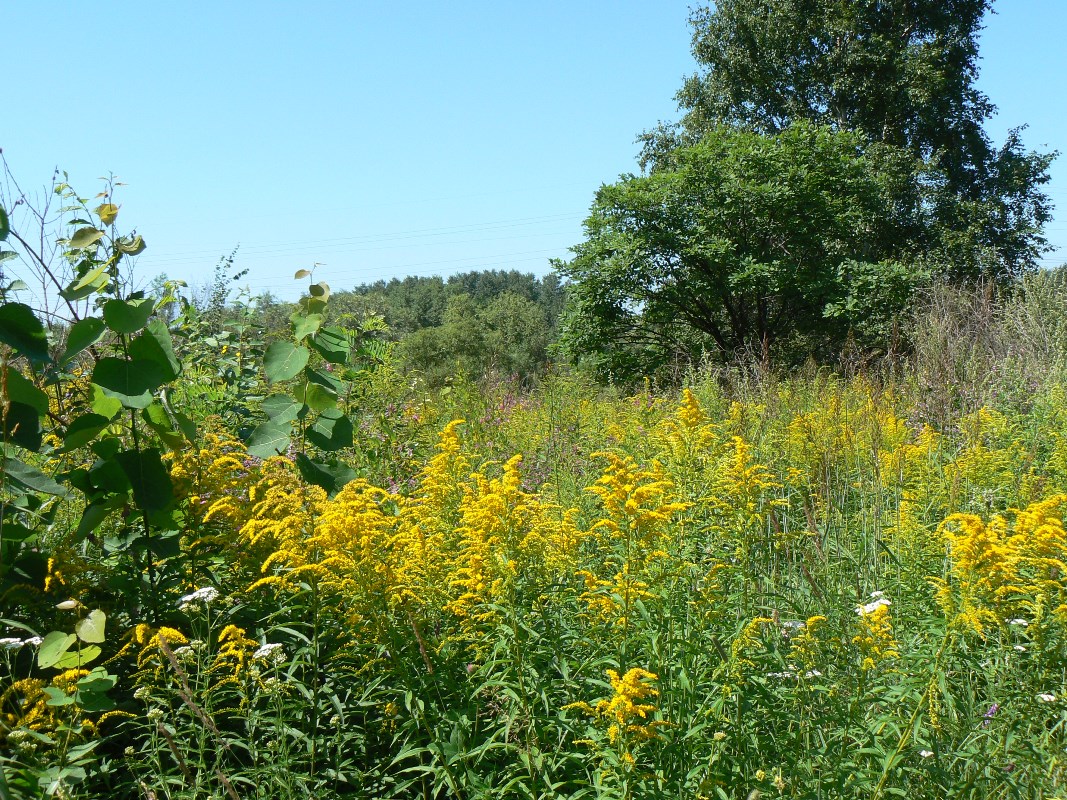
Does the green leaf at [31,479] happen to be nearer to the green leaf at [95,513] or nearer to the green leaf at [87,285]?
the green leaf at [95,513]

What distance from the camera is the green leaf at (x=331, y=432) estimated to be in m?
2.76

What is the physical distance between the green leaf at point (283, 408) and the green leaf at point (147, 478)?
1.36 feet

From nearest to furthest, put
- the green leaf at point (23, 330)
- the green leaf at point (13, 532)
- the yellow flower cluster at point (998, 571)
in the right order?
the yellow flower cluster at point (998, 571) < the green leaf at point (23, 330) < the green leaf at point (13, 532)

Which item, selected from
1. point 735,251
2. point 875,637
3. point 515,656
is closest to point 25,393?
point 515,656

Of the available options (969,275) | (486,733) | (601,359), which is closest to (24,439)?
(486,733)

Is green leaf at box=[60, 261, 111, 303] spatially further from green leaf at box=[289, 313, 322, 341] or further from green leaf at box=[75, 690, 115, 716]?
green leaf at box=[75, 690, 115, 716]

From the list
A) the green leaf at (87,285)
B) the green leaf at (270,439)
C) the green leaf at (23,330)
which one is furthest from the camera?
the green leaf at (270,439)

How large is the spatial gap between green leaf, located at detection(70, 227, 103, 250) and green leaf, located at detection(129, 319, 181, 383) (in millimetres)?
373

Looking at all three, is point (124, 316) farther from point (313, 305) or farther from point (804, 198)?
point (804, 198)

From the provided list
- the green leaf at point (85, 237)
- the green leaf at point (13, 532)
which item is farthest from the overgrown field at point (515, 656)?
the green leaf at point (85, 237)

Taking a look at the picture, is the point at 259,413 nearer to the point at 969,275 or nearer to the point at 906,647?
the point at 906,647

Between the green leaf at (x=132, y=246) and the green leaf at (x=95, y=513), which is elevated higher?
the green leaf at (x=132, y=246)

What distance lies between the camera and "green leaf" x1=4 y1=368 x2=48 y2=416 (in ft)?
6.90

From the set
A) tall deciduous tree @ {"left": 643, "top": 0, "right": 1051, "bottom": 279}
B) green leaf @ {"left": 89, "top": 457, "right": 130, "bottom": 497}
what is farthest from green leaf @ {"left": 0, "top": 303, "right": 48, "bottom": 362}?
tall deciduous tree @ {"left": 643, "top": 0, "right": 1051, "bottom": 279}
